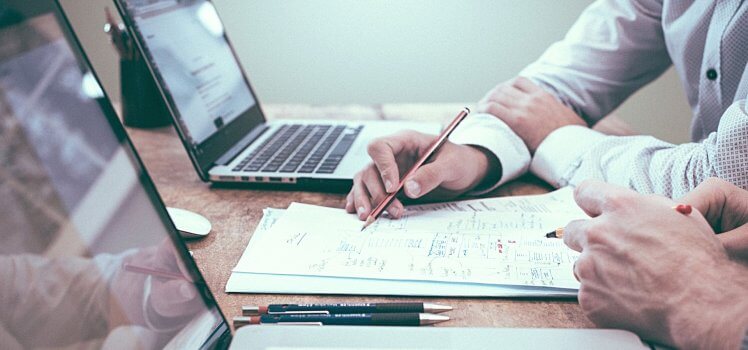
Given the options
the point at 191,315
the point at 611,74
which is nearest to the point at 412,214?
the point at 191,315

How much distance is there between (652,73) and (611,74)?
0.35ft

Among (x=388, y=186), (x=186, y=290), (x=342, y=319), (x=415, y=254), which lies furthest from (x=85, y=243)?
(x=388, y=186)

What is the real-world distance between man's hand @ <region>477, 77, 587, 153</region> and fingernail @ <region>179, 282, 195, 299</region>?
0.68 metres

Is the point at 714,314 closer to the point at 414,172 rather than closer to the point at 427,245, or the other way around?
the point at 427,245

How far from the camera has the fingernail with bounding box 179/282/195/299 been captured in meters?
0.50

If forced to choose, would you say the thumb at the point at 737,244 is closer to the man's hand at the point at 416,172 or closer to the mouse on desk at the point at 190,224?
the man's hand at the point at 416,172

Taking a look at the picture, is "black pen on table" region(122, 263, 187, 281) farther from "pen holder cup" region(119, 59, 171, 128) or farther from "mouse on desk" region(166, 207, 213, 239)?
"pen holder cup" region(119, 59, 171, 128)

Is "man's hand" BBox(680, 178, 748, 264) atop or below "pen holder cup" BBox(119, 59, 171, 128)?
below

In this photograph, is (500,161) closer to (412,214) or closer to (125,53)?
(412,214)

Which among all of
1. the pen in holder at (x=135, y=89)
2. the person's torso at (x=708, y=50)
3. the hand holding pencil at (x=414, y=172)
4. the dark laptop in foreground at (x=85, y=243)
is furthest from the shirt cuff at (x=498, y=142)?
the pen in holder at (x=135, y=89)

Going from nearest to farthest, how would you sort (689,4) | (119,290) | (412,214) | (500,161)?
(119,290) < (412,214) < (500,161) < (689,4)

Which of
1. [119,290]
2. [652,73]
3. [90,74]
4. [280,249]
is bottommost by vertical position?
[652,73]

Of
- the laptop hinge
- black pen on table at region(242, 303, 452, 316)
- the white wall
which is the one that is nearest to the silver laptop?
the laptop hinge

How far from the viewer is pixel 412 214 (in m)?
0.81
